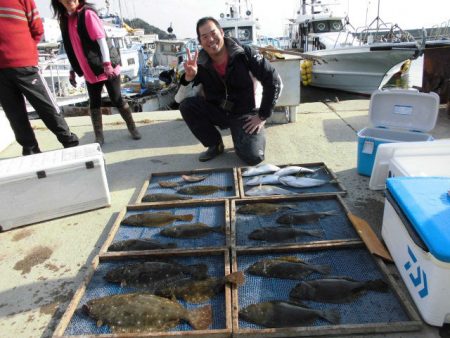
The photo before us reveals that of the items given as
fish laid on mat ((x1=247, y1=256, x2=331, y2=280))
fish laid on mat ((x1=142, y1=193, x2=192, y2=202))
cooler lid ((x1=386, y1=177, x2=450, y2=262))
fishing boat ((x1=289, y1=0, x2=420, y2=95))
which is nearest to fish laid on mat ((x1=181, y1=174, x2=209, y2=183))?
fish laid on mat ((x1=142, y1=193, x2=192, y2=202))

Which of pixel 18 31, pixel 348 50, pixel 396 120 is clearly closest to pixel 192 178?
pixel 396 120

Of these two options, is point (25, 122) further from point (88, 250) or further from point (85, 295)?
point (85, 295)

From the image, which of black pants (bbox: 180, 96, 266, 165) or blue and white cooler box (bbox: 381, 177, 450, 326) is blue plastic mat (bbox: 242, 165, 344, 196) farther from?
blue and white cooler box (bbox: 381, 177, 450, 326)

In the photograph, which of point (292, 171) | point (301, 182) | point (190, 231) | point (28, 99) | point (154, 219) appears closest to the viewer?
point (190, 231)

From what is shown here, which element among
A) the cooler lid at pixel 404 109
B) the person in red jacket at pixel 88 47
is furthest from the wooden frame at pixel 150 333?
the person in red jacket at pixel 88 47

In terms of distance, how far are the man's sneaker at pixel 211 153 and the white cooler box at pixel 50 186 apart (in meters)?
1.43

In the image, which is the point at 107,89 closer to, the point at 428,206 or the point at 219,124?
the point at 219,124

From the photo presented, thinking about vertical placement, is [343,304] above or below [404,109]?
below

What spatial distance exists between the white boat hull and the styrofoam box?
949 cm

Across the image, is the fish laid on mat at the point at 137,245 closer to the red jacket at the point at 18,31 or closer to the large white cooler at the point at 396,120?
the large white cooler at the point at 396,120

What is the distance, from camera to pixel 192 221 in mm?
3018

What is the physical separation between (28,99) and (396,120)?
420 centimetres

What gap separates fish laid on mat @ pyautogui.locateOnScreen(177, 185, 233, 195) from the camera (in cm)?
351

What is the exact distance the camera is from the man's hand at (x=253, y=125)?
4.05 metres
